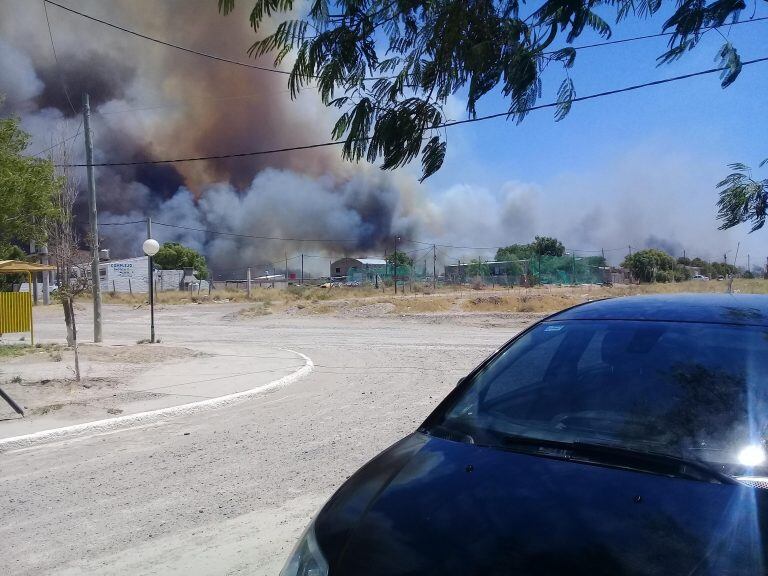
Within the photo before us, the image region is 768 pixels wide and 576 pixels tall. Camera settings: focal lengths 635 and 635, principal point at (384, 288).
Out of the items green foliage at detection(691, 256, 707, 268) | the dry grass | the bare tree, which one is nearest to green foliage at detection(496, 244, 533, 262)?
green foliage at detection(691, 256, 707, 268)

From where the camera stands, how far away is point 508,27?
3.45 metres

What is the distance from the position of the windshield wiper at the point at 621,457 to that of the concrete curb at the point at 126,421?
611 cm

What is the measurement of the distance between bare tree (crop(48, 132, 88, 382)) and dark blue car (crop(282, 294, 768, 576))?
879 cm

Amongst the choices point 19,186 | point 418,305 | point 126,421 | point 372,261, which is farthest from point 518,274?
point 126,421

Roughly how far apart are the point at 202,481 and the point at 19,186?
8926mm

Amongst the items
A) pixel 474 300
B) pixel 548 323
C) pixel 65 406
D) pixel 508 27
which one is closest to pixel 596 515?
pixel 548 323

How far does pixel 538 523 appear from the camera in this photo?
207 centimetres

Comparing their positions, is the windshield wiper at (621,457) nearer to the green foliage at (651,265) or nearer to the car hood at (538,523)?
the car hood at (538,523)

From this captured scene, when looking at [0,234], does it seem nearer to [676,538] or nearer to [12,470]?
[12,470]

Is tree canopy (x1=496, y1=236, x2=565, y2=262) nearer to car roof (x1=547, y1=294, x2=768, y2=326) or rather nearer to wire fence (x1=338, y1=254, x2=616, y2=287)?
wire fence (x1=338, y1=254, x2=616, y2=287)

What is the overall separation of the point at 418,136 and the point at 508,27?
29.7 inches

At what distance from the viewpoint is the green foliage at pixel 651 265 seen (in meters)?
65.1

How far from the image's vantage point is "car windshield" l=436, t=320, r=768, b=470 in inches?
103

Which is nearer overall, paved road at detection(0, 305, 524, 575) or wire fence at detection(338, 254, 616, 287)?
paved road at detection(0, 305, 524, 575)
